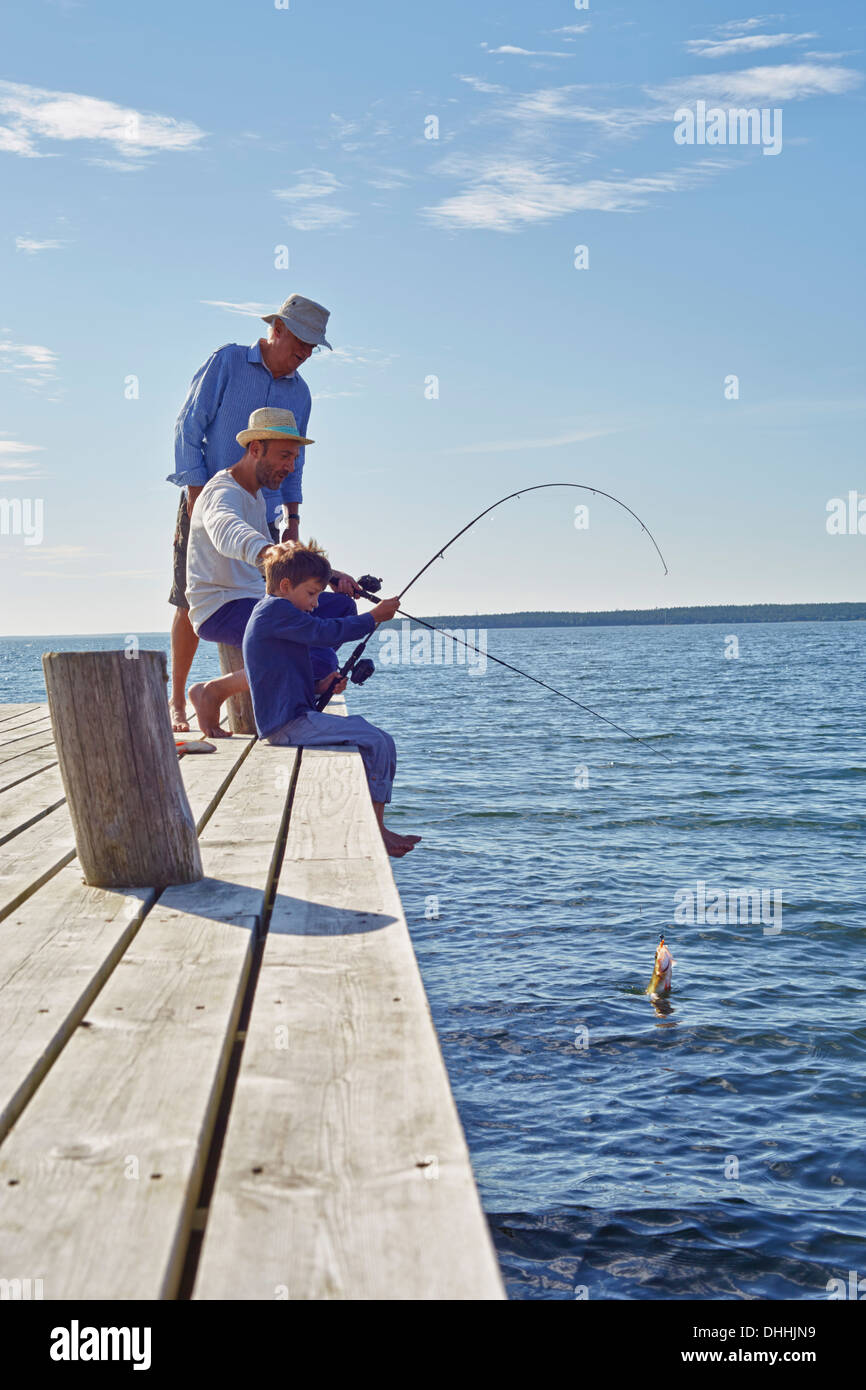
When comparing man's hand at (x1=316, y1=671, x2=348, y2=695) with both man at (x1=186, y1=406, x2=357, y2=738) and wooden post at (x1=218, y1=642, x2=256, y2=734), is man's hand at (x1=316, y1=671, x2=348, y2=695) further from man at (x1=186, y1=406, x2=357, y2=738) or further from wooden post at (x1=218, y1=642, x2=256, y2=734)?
wooden post at (x1=218, y1=642, x2=256, y2=734)

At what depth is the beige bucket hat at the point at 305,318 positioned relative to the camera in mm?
6211

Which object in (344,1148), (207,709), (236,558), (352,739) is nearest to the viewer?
(344,1148)

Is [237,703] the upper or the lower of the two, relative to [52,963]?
upper

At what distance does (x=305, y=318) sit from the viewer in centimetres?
626

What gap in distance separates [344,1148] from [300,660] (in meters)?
4.03

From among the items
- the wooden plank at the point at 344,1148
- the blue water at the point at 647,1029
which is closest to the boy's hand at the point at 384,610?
the blue water at the point at 647,1029

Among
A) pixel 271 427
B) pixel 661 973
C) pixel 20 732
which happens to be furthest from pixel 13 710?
pixel 661 973

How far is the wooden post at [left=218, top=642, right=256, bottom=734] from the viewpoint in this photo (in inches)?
260

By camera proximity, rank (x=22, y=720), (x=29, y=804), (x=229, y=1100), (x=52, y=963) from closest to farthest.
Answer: (x=229, y=1100), (x=52, y=963), (x=29, y=804), (x=22, y=720)

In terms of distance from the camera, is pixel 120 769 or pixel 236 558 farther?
pixel 236 558

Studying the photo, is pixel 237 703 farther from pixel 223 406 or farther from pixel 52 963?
pixel 52 963

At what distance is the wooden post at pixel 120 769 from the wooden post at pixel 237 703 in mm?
3274

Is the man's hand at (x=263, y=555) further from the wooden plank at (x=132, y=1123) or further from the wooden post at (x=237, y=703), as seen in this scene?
the wooden plank at (x=132, y=1123)
